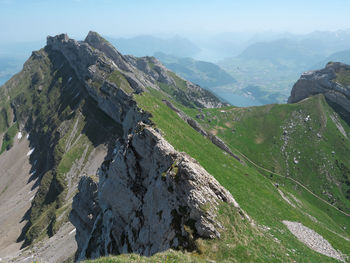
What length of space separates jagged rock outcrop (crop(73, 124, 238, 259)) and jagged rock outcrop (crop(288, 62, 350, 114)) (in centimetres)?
16280

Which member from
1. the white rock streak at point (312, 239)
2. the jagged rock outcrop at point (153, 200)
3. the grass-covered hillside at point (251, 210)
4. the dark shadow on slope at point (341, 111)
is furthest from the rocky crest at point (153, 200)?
the dark shadow on slope at point (341, 111)

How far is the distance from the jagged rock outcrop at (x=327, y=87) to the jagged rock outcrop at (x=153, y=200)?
163 meters

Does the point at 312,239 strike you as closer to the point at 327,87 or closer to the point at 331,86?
the point at 331,86

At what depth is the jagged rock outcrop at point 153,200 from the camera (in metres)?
30.0

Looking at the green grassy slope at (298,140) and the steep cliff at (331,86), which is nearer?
the green grassy slope at (298,140)

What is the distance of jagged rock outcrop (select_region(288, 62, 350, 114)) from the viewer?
6073 inches

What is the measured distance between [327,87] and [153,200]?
177m

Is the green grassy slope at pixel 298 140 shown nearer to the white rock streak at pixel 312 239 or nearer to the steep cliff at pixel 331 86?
the steep cliff at pixel 331 86

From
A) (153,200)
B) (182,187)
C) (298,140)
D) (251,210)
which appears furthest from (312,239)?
→ (298,140)

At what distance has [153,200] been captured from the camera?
1537 inches

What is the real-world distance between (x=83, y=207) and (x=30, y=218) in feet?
283

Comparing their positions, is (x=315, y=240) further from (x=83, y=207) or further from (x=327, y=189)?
(x=327, y=189)

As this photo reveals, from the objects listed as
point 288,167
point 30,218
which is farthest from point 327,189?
point 30,218

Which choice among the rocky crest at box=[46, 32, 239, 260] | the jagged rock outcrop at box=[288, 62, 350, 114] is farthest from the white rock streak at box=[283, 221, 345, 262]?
A: the jagged rock outcrop at box=[288, 62, 350, 114]
